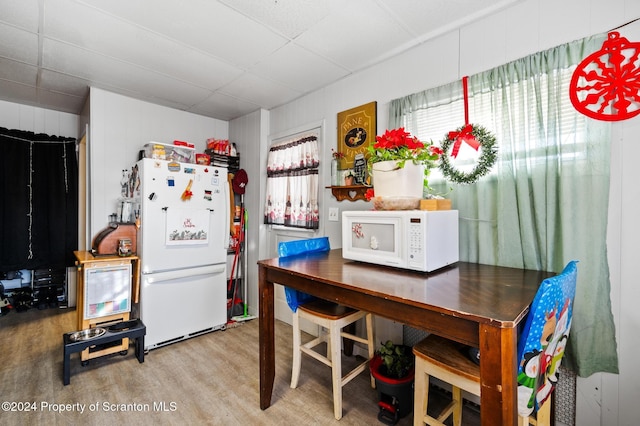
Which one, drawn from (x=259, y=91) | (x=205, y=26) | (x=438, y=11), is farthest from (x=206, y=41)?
(x=438, y=11)

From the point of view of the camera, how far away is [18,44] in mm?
2129

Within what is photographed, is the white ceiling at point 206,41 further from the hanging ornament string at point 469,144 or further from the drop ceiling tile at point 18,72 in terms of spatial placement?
the hanging ornament string at point 469,144

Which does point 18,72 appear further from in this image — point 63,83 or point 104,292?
point 104,292

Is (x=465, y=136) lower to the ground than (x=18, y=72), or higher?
lower

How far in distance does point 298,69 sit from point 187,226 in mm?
1743

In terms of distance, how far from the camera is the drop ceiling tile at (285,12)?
1.72 meters

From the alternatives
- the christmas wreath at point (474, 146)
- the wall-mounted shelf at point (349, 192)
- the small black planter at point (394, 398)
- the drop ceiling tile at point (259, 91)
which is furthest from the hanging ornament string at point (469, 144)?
the drop ceiling tile at point (259, 91)

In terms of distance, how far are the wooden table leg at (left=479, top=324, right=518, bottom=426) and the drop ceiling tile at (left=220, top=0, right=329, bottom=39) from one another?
6.03ft

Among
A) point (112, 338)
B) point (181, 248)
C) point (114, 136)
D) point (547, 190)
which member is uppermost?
point (114, 136)

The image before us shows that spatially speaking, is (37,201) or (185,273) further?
(37,201)

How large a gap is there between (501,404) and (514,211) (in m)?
1.13

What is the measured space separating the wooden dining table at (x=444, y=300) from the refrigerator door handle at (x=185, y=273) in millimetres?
1387

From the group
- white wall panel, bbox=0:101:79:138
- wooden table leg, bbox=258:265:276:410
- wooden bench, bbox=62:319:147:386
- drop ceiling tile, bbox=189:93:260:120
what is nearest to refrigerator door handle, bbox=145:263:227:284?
wooden bench, bbox=62:319:147:386

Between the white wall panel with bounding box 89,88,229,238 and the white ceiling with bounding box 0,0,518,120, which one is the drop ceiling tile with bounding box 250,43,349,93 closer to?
the white ceiling with bounding box 0,0,518,120
